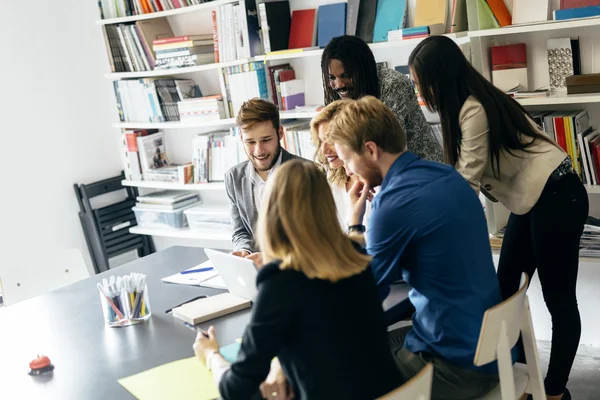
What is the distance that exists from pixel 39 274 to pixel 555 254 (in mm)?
2140

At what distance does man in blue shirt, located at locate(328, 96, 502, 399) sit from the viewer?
1841 mm

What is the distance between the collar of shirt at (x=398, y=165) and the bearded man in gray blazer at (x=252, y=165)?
0.90 metres

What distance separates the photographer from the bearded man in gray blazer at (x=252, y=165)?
2775mm

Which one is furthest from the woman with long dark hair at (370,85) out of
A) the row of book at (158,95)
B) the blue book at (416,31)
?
the row of book at (158,95)

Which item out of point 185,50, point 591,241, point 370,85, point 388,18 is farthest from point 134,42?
point 591,241

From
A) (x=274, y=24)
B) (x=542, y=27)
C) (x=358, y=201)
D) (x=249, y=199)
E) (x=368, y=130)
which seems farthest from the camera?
(x=274, y=24)

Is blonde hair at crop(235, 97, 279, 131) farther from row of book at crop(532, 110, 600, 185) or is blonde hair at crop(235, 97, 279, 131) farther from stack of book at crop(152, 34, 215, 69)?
stack of book at crop(152, 34, 215, 69)

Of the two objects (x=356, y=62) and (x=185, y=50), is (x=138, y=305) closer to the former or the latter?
(x=356, y=62)

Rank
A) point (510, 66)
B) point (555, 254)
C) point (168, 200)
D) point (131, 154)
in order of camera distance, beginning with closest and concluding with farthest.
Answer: point (555, 254)
point (510, 66)
point (168, 200)
point (131, 154)

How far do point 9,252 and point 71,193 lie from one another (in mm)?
558

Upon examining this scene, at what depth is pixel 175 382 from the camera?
1.78 metres

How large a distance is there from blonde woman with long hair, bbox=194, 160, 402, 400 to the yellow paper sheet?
0.13m

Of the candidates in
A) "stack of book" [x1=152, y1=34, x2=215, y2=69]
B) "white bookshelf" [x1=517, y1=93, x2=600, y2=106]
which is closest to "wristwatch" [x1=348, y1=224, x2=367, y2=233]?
"white bookshelf" [x1=517, y1=93, x2=600, y2=106]

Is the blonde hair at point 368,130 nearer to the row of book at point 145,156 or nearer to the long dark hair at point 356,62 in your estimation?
the long dark hair at point 356,62
